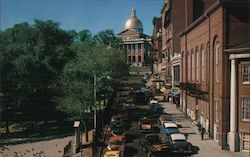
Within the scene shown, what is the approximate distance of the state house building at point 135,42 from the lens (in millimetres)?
166750

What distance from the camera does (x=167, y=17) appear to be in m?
84.8

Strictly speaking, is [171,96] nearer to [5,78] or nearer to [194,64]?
[194,64]

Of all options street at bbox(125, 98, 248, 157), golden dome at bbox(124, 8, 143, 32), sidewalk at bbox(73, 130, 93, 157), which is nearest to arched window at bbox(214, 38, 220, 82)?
street at bbox(125, 98, 248, 157)

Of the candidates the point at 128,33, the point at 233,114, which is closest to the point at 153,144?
the point at 233,114

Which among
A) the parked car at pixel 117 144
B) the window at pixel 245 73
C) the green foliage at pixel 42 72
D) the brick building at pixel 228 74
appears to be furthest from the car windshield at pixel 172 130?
the green foliage at pixel 42 72

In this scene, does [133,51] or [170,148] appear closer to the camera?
[170,148]

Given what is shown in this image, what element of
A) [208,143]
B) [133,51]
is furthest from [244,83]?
[133,51]

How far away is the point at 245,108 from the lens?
29766 millimetres

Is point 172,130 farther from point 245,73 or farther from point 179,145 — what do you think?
point 245,73

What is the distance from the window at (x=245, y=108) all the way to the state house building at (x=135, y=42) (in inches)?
5356

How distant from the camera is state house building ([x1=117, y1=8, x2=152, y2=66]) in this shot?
167m

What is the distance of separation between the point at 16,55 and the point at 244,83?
26975 mm

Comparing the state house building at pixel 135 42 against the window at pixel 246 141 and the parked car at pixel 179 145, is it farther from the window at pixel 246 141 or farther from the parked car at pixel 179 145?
the window at pixel 246 141

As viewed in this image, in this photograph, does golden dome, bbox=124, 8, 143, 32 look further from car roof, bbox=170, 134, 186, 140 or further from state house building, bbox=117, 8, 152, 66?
car roof, bbox=170, 134, 186, 140
